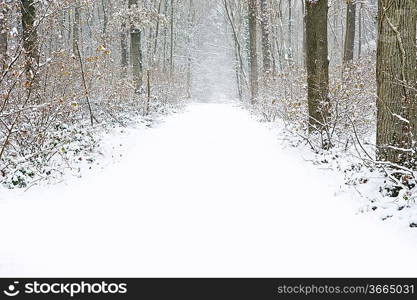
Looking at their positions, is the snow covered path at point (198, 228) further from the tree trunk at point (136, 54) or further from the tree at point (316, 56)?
the tree trunk at point (136, 54)

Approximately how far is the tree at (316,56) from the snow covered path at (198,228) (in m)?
1.44

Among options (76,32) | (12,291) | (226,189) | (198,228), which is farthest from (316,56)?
(76,32)

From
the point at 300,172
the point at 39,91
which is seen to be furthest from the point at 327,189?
the point at 39,91

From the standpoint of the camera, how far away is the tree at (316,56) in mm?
7602

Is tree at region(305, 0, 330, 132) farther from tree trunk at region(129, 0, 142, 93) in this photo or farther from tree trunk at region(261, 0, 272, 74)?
tree trunk at region(261, 0, 272, 74)

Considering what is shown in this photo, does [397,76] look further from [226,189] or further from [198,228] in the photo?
[198,228]

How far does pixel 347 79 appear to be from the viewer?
7738mm

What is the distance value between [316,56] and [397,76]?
340 centimetres

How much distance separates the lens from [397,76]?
460 centimetres

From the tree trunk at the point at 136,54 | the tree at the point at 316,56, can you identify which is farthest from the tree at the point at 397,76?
the tree trunk at the point at 136,54

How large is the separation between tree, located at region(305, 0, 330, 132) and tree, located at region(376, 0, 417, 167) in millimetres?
2781

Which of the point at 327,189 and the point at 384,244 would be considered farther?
the point at 327,189

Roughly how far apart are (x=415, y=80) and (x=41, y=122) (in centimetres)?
587

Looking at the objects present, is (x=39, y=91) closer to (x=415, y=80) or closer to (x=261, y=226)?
(x=261, y=226)
